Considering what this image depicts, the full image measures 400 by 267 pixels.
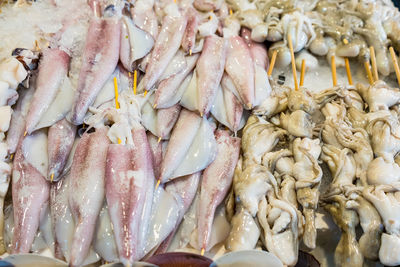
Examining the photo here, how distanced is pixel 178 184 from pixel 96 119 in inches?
25.0

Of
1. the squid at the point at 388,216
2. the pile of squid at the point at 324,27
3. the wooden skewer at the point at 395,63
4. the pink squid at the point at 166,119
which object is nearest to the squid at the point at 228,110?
the pink squid at the point at 166,119

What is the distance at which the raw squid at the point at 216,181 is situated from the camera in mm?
2016

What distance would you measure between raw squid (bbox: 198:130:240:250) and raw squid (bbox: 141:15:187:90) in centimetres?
55

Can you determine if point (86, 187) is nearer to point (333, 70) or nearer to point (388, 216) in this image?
point (388, 216)

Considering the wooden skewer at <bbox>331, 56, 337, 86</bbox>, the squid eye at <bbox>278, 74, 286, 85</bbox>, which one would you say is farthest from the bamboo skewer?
the squid eye at <bbox>278, 74, 286, 85</bbox>

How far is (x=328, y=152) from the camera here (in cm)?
224

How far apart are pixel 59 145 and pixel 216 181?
954mm

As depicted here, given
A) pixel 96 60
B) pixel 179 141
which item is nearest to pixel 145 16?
pixel 96 60

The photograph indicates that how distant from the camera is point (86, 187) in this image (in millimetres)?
1988

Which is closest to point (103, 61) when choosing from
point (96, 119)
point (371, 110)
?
point (96, 119)

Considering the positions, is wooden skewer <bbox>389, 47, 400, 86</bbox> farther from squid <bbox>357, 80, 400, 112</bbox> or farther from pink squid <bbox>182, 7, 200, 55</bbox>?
pink squid <bbox>182, 7, 200, 55</bbox>

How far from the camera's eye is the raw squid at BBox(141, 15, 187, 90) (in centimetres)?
239

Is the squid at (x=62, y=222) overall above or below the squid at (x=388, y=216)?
below

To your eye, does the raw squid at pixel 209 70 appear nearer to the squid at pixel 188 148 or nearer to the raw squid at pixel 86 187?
the squid at pixel 188 148
